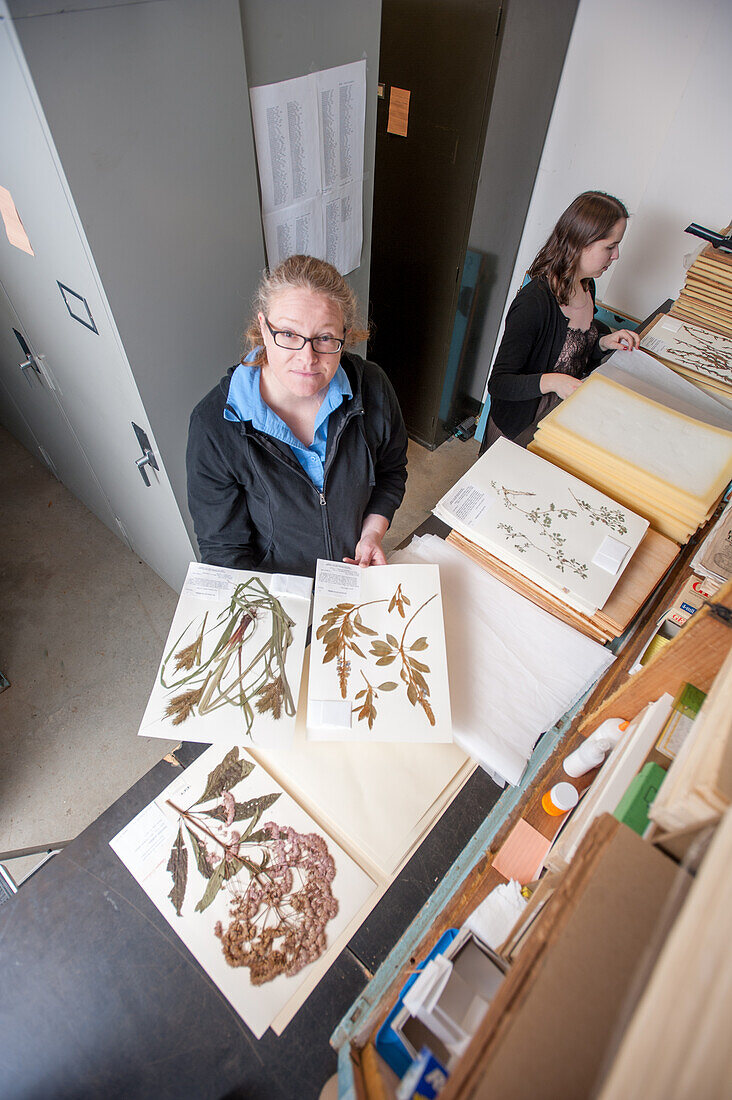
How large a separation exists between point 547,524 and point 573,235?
1172mm

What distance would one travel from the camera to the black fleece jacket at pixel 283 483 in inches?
47.5

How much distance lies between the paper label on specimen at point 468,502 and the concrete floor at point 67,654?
1.45 meters

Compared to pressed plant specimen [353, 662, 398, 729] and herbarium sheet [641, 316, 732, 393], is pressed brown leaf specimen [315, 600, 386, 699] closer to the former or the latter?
pressed plant specimen [353, 662, 398, 729]

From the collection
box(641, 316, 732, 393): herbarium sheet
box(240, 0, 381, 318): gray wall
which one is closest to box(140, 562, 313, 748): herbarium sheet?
box(240, 0, 381, 318): gray wall

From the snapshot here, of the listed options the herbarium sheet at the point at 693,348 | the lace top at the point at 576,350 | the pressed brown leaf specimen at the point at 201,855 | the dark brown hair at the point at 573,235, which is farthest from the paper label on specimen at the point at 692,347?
the pressed brown leaf specimen at the point at 201,855

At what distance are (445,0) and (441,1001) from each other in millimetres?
2685

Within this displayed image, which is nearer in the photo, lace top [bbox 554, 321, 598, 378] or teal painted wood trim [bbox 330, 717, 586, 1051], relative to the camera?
teal painted wood trim [bbox 330, 717, 586, 1051]

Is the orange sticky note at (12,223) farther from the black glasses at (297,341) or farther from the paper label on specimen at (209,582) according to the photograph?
the paper label on specimen at (209,582)

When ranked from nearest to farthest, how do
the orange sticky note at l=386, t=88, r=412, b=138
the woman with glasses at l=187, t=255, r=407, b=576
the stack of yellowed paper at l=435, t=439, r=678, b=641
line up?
1. the stack of yellowed paper at l=435, t=439, r=678, b=641
2. the woman with glasses at l=187, t=255, r=407, b=576
3. the orange sticky note at l=386, t=88, r=412, b=138

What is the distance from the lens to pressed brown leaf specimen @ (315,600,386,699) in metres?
0.96

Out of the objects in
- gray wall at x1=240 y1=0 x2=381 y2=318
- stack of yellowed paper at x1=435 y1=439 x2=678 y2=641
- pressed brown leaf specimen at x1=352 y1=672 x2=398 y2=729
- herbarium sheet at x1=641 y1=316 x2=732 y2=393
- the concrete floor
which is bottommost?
the concrete floor

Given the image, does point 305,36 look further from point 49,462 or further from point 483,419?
point 49,462

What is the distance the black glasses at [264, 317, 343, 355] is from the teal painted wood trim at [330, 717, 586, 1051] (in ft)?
2.93

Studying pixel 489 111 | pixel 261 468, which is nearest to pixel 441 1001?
pixel 261 468
